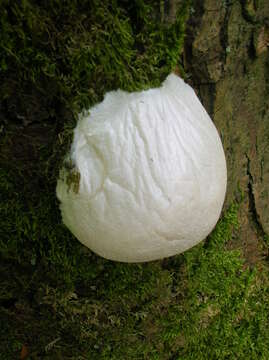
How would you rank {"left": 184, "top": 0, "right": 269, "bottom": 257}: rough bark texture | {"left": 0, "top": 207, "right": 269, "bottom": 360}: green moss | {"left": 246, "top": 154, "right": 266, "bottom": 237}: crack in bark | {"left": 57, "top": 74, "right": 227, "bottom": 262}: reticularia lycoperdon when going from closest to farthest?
1. {"left": 57, "top": 74, "right": 227, "bottom": 262}: reticularia lycoperdon
2. {"left": 184, "top": 0, "right": 269, "bottom": 257}: rough bark texture
3. {"left": 0, "top": 207, "right": 269, "bottom": 360}: green moss
4. {"left": 246, "top": 154, "right": 266, "bottom": 237}: crack in bark

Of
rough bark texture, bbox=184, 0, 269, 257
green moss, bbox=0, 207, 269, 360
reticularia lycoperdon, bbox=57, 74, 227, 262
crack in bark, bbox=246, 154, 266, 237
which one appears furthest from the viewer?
crack in bark, bbox=246, 154, 266, 237

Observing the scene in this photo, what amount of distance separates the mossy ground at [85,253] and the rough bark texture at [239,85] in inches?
5.0

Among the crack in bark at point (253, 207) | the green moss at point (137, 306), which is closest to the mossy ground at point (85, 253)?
the green moss at point (137, 306)

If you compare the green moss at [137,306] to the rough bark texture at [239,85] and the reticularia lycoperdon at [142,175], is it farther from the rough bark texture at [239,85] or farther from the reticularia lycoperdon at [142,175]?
the reticularia lycoperdon at [142,175]

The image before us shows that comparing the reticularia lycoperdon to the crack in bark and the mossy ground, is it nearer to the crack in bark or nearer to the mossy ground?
the mossy ground

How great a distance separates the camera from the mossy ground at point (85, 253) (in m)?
1.25

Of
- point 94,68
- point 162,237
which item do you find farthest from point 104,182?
point 94,68

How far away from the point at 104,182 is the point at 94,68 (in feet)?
1.23

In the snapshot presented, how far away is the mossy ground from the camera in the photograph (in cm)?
125

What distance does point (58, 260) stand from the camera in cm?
158

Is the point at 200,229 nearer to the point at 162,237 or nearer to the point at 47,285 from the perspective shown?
the point at 162,237

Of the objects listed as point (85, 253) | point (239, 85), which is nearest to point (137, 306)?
point (85, 253)

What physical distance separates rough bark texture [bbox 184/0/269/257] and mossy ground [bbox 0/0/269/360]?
0.41 feet

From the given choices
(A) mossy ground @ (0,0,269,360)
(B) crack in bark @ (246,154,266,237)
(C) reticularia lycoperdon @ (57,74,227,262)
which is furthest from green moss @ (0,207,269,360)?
(C) reticularia lycoperdon @ (57,74,227,262)
